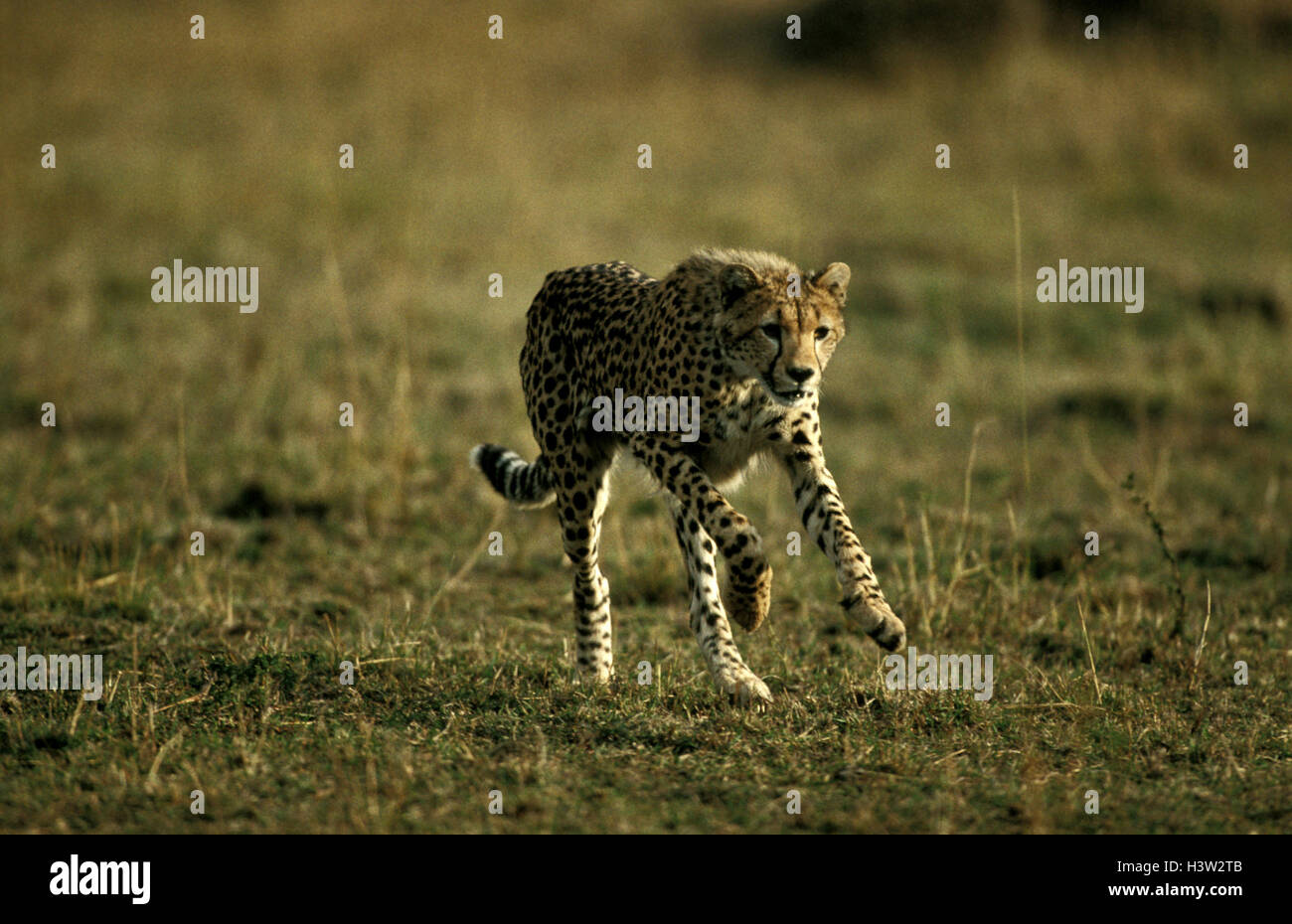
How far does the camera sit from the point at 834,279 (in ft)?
15.3

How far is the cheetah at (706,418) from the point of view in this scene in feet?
14.2

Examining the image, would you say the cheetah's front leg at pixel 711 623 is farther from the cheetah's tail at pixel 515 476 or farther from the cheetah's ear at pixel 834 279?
the cheetah's ear at pixel 834 279

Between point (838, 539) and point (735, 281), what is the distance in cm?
84

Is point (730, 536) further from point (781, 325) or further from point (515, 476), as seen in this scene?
point (515, 476)

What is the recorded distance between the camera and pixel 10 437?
8031mm

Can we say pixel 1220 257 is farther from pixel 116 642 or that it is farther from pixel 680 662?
pixel 116 642

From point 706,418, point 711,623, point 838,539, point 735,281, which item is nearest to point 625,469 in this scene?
point 706,418

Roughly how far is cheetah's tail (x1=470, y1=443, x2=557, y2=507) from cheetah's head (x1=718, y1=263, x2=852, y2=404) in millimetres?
1048

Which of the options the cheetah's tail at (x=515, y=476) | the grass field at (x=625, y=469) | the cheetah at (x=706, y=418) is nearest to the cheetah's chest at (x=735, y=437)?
the cheetah at (x=706, y=418)

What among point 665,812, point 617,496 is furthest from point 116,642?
point 617,496

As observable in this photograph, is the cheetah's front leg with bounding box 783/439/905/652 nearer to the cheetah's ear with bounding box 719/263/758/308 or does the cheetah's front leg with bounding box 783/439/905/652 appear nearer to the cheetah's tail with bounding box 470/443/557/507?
the cheetah's ear with bounding box 719/263/758/308

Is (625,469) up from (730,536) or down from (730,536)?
up

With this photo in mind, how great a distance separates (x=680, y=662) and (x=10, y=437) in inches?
180
